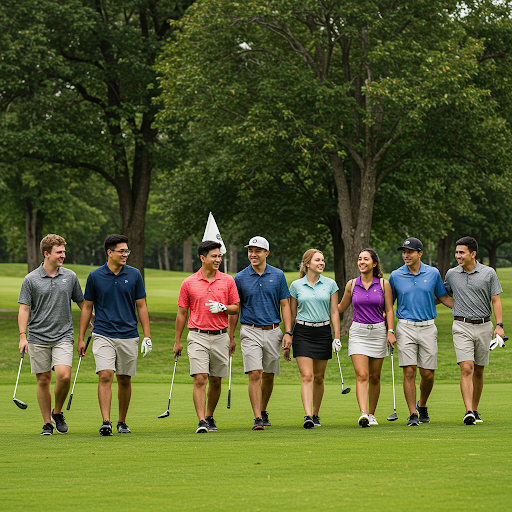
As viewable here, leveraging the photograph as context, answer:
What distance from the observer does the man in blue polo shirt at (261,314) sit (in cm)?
873

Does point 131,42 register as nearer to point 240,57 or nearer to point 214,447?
point 240,57

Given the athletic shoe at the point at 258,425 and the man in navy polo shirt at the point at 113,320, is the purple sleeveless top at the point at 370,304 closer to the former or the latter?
the athletic shoe at the point at 258,425

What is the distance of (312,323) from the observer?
8.80 m

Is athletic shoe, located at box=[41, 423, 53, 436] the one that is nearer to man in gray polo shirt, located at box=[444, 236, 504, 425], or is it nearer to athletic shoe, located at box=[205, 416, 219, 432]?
athletic shoe, located at box=[205, 416, 219, 432]

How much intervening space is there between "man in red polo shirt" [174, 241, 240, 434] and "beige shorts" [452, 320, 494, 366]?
2.66 meters

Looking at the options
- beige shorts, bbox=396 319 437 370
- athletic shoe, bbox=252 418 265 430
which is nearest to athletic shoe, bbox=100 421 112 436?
athletic shoe, bbox=252 418 265 430

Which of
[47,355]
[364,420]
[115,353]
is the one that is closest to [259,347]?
[364,420]

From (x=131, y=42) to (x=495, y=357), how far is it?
16723 millimetres

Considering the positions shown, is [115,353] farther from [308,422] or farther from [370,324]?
[370,324]

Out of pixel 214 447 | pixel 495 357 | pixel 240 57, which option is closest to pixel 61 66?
pixel 240 57

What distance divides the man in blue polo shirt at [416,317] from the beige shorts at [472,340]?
12.3 inches

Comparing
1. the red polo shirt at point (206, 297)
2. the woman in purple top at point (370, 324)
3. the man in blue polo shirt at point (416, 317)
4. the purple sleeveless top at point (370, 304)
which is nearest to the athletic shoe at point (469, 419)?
the man in blue polo shirt at point (416, 317)

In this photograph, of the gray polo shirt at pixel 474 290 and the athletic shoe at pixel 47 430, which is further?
the gray polo shirt at pixel 474 290

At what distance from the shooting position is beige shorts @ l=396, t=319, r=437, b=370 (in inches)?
351
